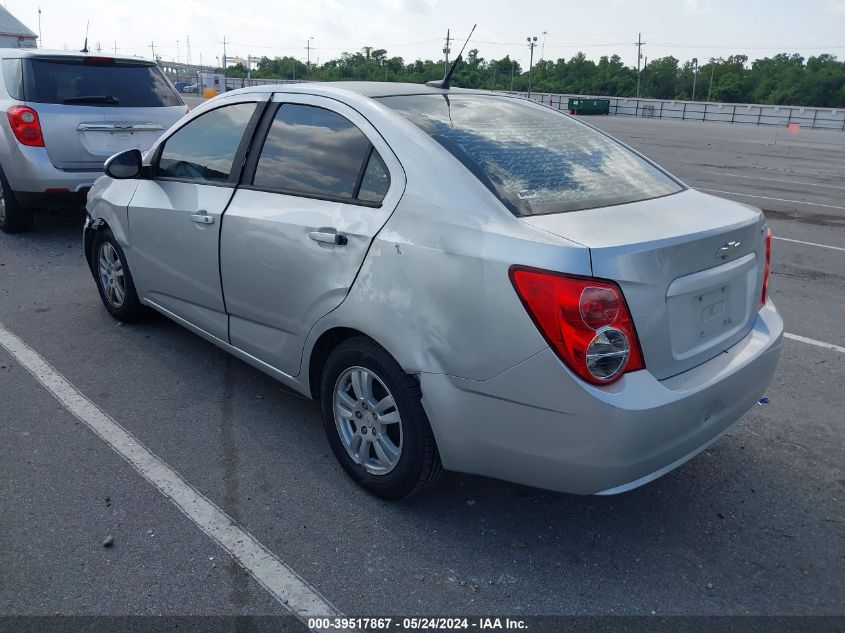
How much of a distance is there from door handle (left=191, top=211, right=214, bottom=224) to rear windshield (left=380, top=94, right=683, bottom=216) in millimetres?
1143

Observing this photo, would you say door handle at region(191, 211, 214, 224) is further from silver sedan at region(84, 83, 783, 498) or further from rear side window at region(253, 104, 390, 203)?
rear side window at region(253, 104, 390, 203)

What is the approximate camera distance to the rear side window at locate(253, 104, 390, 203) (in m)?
3.25

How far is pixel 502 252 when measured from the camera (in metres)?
2.59

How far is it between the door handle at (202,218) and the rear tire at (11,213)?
4.66 meters

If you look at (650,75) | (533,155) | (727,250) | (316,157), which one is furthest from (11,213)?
(650,75)

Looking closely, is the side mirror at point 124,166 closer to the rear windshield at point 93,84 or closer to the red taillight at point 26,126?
the red taillight at point 26,126

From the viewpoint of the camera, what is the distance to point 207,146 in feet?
13.7

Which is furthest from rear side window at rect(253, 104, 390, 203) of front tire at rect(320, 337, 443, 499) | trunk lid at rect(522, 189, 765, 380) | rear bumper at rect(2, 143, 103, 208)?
rear bumper at rect(2, 143, 103, 208)

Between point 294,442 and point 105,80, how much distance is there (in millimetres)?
5452

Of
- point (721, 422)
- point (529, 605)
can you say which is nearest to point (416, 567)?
point (529, 605)

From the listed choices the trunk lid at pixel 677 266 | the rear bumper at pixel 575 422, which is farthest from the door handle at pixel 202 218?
the trunk lid at pixel 677 266

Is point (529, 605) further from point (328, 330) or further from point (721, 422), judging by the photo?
point (328, 330)

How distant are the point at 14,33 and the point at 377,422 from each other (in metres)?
87.7

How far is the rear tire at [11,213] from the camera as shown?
7703 mm
